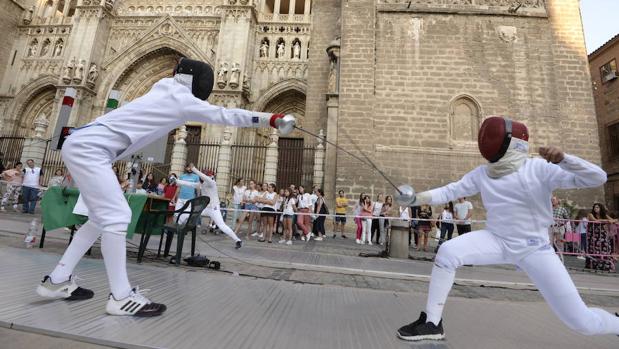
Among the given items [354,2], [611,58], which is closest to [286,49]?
[354,2]

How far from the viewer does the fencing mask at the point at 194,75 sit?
8.54 ft

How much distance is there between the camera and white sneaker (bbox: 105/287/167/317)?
2148 millimetres

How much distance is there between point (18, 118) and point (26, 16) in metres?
7.89

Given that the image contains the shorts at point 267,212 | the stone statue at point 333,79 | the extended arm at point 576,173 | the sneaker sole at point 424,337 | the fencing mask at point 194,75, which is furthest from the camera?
the stone statue at point 333,79

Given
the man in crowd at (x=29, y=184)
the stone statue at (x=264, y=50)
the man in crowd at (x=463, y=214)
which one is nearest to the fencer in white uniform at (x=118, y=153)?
the man in crowd at (x=463, y=214)

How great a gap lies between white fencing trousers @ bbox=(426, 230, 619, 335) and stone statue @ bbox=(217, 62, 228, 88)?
17831 millimetres

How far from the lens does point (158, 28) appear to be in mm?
20984

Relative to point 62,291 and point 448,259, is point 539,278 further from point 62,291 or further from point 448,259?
point 62,291

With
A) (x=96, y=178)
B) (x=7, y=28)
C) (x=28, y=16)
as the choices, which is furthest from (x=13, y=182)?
(x=28, y=16)

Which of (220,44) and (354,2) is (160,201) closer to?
(354,2)

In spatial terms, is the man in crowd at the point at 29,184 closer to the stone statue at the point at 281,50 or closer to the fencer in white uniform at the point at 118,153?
the fencer in white uniform at the point at 118,153

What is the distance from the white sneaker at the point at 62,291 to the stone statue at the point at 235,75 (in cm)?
1681

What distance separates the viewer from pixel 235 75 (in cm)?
1814

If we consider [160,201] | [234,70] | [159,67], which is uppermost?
[159,67]
